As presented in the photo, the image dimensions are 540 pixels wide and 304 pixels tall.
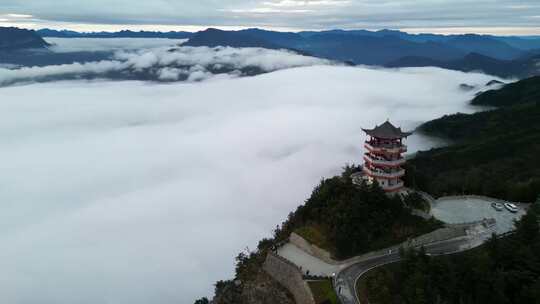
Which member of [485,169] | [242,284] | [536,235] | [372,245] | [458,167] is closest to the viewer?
[536,235]

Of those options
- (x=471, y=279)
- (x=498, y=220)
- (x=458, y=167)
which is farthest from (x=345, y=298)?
(x=458, y=167)

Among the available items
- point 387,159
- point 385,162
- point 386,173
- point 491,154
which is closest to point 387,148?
point 387,159

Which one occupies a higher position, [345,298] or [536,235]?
[536,235]

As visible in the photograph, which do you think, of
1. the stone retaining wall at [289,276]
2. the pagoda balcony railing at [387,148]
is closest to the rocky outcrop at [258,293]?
the stone retaining wall at [289,276]

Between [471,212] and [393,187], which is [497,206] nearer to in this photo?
[471,212]

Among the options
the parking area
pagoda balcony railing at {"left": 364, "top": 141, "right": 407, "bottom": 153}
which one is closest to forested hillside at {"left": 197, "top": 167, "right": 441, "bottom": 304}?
the parking area

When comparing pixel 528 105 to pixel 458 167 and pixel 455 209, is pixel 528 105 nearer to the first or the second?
pixel 458 167

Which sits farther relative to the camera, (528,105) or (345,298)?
(528,105)

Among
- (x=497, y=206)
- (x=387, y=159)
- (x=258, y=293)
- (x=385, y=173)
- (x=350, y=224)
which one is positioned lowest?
(x=258, y=293)
